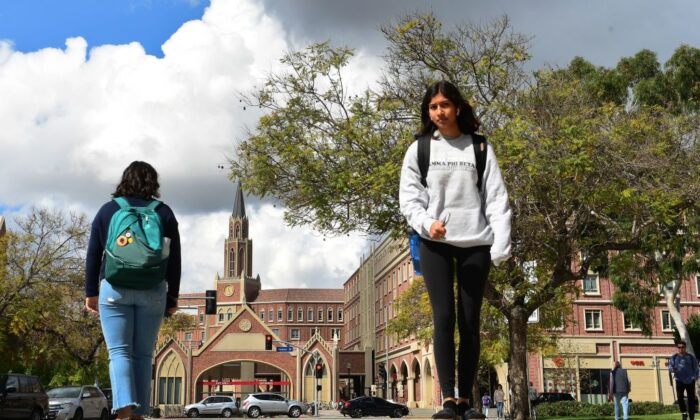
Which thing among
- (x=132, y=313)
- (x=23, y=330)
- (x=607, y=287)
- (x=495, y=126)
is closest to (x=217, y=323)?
(x=607, y=287)

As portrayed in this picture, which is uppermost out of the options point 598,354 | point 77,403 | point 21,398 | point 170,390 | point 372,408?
point 598,354

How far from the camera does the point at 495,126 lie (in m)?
18.6

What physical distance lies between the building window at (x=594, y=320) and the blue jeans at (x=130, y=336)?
55.0 metres

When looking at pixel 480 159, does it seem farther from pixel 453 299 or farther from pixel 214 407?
pixel 214 407

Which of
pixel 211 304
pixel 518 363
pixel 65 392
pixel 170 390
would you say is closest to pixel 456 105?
pixel 518 363

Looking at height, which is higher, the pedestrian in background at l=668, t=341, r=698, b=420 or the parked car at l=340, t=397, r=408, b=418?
the pedestrian in background at l=668, t=341, r=698, b=420

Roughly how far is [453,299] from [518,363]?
16578mm

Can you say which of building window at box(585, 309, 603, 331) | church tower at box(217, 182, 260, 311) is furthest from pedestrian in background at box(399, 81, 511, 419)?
church tower at box(217, 182, 260, 311)

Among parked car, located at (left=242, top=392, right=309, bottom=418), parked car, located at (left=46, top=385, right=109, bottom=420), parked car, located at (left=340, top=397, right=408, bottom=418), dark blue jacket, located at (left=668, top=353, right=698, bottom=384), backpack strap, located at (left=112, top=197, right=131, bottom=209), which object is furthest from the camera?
parked car, located at (left=242, top=392, right=309, bottom=418)

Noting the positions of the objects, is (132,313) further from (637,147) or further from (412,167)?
(637,147)

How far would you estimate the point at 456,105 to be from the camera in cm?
461

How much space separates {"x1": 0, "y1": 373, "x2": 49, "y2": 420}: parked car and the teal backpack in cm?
1694

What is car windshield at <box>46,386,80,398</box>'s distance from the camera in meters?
23.6

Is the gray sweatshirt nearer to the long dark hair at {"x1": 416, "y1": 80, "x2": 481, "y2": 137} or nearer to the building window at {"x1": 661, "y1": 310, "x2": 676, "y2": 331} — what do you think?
the long dark hair at {"x1": 416, "y1": 80, "x2": 481, "y2": 137}
